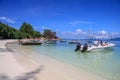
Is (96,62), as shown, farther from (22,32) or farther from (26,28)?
(26,28)

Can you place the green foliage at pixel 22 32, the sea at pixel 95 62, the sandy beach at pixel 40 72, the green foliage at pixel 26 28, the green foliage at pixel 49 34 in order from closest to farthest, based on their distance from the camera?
the sandy beach at pixel 40 72, the sea at pixel 95 62, the green foliage at pixel 22 32, the green foliage at pixel 26 28, the green foliage at pixel 49 34

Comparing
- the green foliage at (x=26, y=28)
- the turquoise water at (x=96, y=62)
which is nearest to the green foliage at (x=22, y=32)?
the green foliage at (x=26, y=28)

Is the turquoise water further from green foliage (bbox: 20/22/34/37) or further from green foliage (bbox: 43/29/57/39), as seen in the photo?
green foliage (bbox: 43/29/57/39)

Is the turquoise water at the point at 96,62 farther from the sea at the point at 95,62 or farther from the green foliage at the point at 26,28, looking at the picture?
the green foliage at the point at 26,28

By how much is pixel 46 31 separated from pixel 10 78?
121568mm

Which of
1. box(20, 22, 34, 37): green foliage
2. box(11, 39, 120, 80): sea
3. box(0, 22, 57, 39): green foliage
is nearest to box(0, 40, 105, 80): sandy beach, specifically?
box(11, 39, 120, 80): sea

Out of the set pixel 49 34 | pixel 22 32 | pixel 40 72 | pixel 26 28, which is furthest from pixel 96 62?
pixel 49 34

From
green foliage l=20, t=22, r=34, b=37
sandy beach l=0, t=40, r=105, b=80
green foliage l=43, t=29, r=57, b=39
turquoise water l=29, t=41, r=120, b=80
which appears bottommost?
turquoise water l=29, t=41, r=120, b=80

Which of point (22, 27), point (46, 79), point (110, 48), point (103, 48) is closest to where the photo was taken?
point (46, 79)

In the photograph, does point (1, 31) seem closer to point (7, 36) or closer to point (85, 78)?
point (7, 36)

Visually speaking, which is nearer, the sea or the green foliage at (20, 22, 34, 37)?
the sea

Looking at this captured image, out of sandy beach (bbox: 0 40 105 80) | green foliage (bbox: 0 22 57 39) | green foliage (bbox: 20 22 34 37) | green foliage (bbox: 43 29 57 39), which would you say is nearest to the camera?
sandy beach (bbox: 0 40 105 80)

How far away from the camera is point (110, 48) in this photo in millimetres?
40188

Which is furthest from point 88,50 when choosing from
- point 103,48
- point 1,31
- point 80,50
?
point 1,31
